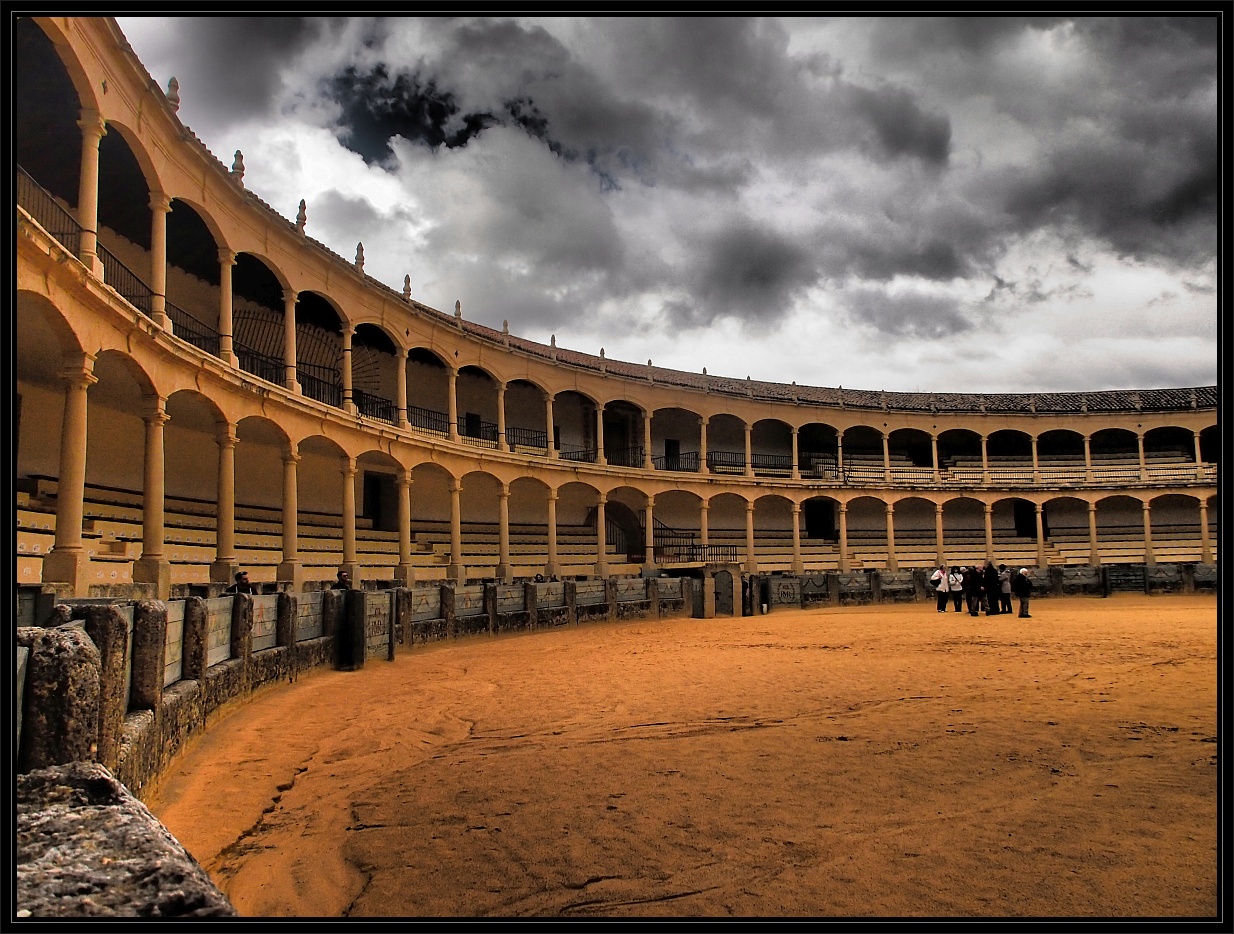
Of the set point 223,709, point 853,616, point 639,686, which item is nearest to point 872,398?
point 853,616

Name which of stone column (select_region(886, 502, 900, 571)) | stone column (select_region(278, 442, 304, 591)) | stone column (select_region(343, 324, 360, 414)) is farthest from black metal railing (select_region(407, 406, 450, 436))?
stone column (select_region(886, 502, 900, 571))

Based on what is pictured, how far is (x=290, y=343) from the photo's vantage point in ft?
63.9

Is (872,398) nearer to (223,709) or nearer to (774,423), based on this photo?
(774,423)

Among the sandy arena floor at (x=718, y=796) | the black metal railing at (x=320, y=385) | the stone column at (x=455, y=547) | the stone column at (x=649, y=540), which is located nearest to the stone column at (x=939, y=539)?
the stone column at (x=649, y=540)

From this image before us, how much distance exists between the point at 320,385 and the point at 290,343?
415 cm

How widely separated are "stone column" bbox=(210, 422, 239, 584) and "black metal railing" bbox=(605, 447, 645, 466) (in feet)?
65.5

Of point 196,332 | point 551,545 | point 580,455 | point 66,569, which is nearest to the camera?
point 66,569

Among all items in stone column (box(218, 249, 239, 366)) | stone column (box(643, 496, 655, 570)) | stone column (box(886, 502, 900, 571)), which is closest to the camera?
stone column (box(218, 249, 239, 366))

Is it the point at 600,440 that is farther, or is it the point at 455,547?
the point at 600,440

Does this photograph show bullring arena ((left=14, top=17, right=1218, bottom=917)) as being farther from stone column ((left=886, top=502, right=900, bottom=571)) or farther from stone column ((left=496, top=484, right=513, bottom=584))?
stone column ((left=886, top=502, right=900, bottom=571))

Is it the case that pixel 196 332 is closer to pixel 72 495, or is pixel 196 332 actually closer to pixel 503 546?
pixel 72 495

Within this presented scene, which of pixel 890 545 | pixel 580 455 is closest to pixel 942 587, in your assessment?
pixel 890 545

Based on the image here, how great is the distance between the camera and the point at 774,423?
41781 mm

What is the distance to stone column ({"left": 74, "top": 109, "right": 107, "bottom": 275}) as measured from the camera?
11.9 metres
